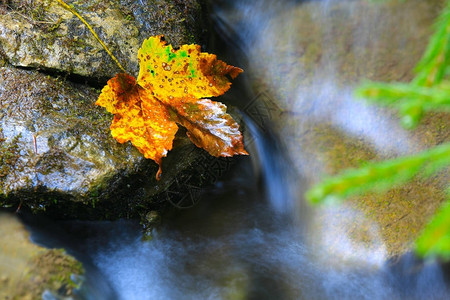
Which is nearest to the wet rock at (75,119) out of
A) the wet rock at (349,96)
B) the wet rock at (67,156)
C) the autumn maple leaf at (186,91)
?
the wet rock at (67,156)

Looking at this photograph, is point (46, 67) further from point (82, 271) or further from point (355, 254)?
point (355, 254)

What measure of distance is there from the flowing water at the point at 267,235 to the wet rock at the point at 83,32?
2.37ft

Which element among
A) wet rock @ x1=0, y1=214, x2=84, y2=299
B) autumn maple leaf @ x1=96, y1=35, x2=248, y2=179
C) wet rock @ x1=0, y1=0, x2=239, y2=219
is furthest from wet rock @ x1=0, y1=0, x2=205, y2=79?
wet rock @ x1=0, y1=214, x2=84, y2=299

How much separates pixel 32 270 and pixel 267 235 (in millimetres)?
1633

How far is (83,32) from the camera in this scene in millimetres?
2518

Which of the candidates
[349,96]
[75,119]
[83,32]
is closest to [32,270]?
[75,119]

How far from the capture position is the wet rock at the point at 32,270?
69.6 inches

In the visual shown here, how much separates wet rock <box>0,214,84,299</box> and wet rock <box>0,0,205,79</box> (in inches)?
44.1

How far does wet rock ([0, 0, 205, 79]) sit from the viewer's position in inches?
95.3

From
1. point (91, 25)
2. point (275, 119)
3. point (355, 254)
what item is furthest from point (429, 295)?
point (91, 25)

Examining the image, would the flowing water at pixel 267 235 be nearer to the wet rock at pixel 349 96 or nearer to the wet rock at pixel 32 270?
the wet rock at pixel 349 96

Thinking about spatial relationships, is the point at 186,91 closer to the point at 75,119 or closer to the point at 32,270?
the point at 75,119

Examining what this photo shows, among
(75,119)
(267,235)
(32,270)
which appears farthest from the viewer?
(267,235)

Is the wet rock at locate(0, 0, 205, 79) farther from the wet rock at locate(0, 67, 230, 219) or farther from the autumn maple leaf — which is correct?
the autumn maple leaf
